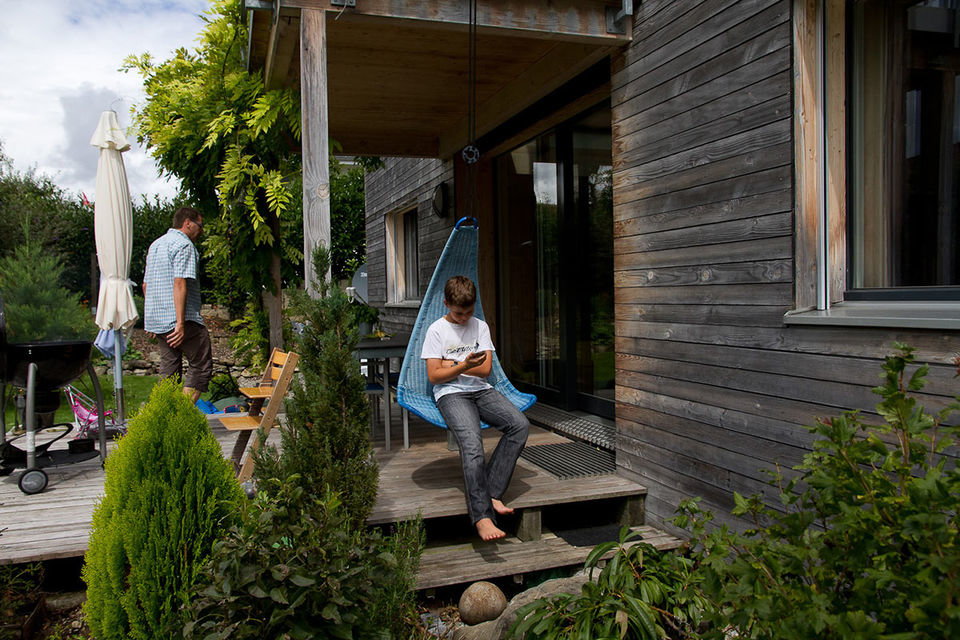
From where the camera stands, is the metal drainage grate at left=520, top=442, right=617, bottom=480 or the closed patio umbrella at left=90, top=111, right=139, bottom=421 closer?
the metal drainage grate at left=520, top=442, right=617, bottom=480

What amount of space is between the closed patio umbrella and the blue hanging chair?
213 cm

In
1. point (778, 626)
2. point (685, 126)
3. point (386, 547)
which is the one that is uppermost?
point (685, 126)

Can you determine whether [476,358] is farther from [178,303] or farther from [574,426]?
[178,303]

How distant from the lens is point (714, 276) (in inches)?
107

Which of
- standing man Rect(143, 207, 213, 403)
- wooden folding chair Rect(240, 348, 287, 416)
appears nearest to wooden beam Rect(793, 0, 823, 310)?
wooden folding chair Rect(240, 348, 287, 416)

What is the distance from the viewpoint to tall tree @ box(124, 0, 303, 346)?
459 centimetres

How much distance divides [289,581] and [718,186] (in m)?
2.13

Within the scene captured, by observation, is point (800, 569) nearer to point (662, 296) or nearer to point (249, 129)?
point (662, 296)

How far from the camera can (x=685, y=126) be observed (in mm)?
2875

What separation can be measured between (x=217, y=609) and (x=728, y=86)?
98.8 inches

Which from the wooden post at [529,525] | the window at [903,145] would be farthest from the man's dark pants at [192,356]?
the window at [903,145]

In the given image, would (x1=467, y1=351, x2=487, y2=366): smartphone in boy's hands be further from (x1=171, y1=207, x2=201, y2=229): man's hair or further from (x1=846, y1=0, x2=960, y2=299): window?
(x1=171, y1=207, x2=201, y2=229): man's hair

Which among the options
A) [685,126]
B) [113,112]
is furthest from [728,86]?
[113,112]

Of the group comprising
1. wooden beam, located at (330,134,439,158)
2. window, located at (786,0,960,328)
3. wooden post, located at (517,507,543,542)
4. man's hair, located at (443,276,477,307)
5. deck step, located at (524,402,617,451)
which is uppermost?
wooden beam, located at (330,134,439,158)
